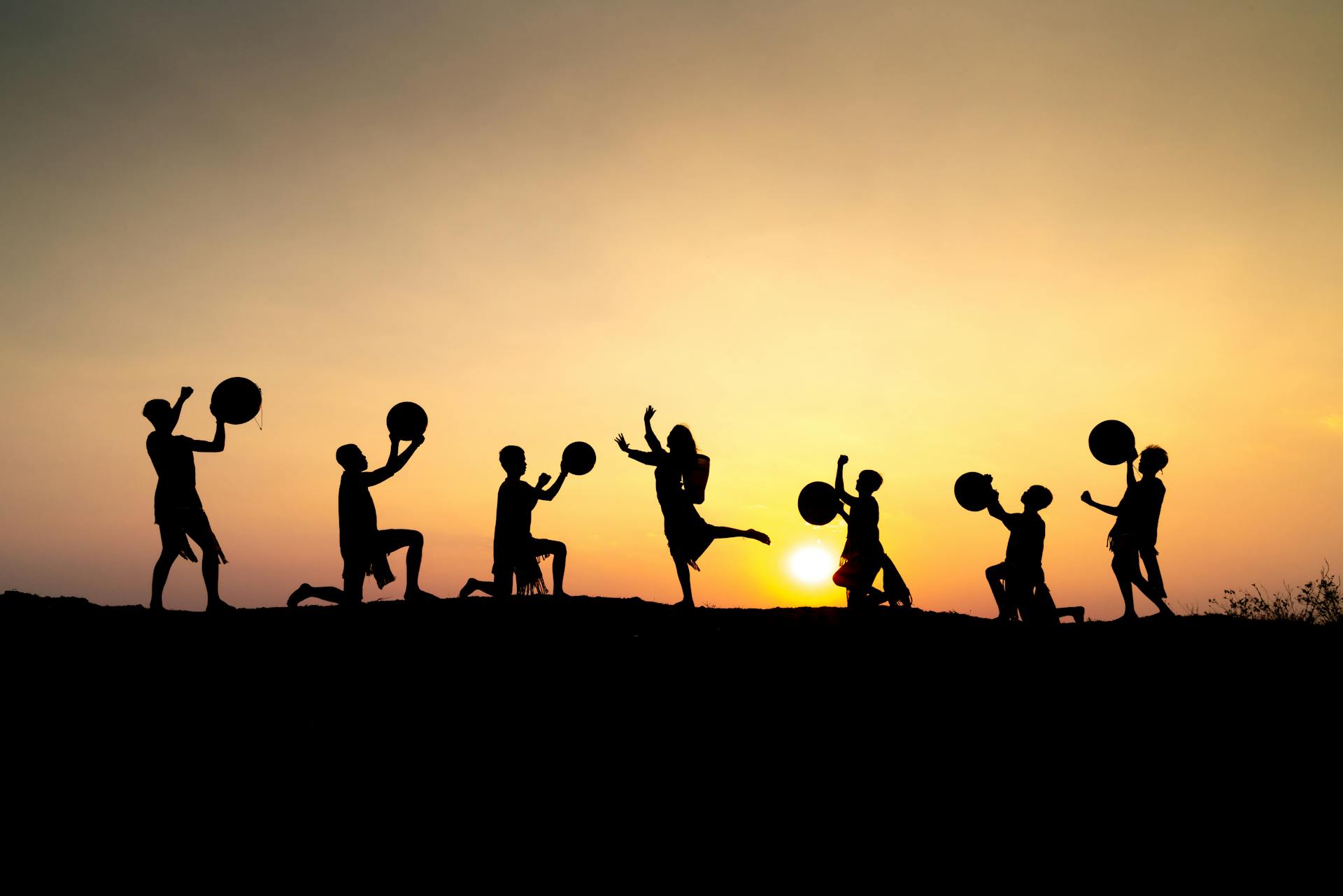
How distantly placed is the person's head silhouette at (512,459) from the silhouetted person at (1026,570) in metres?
6.90

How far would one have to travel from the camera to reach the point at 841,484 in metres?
12.5

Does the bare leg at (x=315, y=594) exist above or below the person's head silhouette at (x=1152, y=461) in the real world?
below

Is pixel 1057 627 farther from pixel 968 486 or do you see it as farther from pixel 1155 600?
pixel 968 486

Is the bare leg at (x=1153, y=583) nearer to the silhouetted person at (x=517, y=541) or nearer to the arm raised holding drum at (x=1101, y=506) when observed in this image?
the arm raised holding drum at (x=1101, y=506)

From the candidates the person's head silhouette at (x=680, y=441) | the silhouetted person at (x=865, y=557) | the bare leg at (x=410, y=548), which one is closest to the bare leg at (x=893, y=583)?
the silhouetted person at (x=865, y=557)

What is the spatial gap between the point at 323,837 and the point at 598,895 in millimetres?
1823

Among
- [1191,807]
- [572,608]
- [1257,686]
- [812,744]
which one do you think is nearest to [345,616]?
[572,608]

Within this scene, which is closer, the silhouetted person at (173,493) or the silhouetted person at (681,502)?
the silhouetted person at (173,493)

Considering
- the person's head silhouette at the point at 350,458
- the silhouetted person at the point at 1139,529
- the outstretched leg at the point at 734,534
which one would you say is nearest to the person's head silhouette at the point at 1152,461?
the silhouetted person at the point at 1139,529

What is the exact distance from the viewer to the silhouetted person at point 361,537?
10.2 m

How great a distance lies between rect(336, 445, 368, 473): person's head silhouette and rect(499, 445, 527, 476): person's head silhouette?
6.97 ft

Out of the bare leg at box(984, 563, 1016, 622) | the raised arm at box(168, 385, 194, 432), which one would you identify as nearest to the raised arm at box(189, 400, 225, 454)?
the raised arm at box(168, 385, 194, 432)

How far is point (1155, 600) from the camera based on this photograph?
11586 millimetres

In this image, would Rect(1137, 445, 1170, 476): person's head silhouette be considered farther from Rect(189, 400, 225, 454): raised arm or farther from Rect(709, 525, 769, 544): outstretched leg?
Rect(189, 400, 225, 454): raised arm
